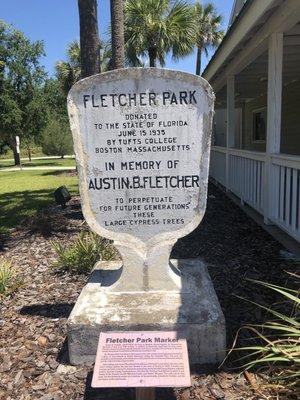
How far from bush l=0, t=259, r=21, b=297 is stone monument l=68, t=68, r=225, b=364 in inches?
50.9

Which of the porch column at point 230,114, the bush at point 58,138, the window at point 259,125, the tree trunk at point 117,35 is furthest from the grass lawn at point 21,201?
the bush at point 58,138

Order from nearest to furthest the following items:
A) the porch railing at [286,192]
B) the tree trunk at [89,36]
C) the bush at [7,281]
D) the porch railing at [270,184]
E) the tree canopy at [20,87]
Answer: the bush at [7,281] < the porch railing at [286,192] < the porch railing at [270,184] < the tree trunk at [89,36] < the tree canopy at [20,87]

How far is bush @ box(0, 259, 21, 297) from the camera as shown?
4.70m

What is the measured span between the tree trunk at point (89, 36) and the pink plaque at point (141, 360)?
561 cm

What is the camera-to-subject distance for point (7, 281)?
190 inches

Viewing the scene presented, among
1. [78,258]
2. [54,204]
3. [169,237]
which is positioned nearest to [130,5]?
[54,204]

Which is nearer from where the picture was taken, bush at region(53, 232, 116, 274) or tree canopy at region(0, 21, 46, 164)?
bush at region(53, 232, 116, 274)

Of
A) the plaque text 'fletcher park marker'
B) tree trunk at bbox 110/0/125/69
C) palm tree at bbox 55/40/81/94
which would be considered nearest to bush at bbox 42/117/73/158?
palm tree at bbox 55/40/81/94

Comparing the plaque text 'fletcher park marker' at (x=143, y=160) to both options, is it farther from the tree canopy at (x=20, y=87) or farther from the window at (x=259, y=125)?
the tree canopy at (x=20, y=87)

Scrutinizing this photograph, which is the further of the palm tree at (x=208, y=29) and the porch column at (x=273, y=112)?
the palm tree at (x=208, y=29)

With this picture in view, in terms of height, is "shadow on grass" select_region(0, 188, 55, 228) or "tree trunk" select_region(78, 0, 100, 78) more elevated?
"tree trunk" select_region(78, 0, 100, 78)

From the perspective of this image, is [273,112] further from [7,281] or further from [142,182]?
[7,281]

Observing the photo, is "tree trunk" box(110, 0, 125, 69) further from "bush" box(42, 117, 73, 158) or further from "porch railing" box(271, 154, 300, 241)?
"bush" box(42, 117, 73, 158)

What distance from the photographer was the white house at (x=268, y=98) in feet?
19.7
